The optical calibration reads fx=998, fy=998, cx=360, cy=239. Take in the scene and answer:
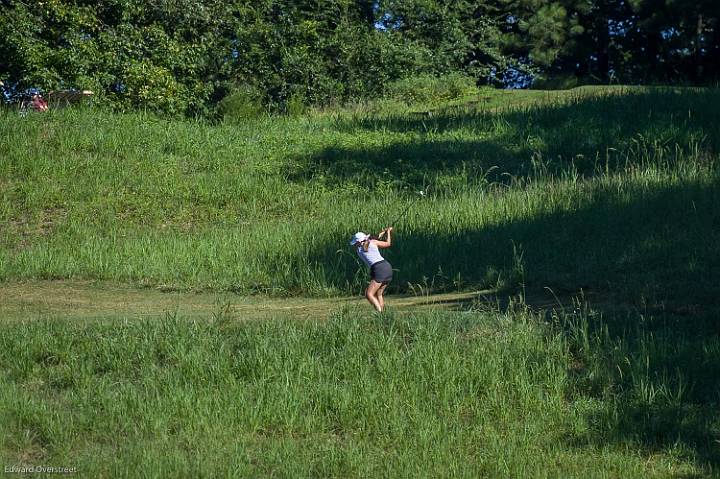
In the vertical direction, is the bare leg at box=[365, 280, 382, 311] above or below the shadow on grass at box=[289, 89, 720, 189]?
below

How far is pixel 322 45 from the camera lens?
29562mm

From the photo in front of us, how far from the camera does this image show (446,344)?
8430mm

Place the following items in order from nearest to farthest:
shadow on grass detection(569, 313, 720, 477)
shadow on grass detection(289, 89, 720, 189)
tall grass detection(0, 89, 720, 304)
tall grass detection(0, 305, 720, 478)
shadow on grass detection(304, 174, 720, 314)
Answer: tall grass detection(0, 305, 720, 478), shadow on grass detection(569, 313, 720, 477), shadow on grass detection(304, 174, 720, 314), tall grass detection(0, 89, 720, 304), shadow on grass detection(289, 89, 720, 189)

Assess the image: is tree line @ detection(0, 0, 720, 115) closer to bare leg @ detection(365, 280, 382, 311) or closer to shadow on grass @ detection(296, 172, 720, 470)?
shadow on grass @ detection(296, 172, 720, 470)

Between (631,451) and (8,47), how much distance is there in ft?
68.2

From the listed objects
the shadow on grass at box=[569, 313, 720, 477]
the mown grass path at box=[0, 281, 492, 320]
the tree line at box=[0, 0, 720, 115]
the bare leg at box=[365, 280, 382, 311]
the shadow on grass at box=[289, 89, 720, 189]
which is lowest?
the shadow on grass at box=[569, 313, 720, 477]

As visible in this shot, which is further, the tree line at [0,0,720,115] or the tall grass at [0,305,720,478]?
the tree line at [0,0,720,115]

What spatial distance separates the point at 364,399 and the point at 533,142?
42.2 feet

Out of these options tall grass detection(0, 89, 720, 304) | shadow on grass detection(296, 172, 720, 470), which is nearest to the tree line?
tall grass detection(0, 89, 720, 304)

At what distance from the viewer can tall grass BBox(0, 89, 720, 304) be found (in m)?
12.1

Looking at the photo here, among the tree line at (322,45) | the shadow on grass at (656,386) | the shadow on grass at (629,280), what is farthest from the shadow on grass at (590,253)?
the tree line at (322,45)

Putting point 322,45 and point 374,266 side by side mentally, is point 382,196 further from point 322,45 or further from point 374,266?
point 322,45

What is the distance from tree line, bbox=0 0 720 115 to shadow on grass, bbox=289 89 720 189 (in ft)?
21.3

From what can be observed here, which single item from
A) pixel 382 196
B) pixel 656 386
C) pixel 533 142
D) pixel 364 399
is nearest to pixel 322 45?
pixel 533 142
